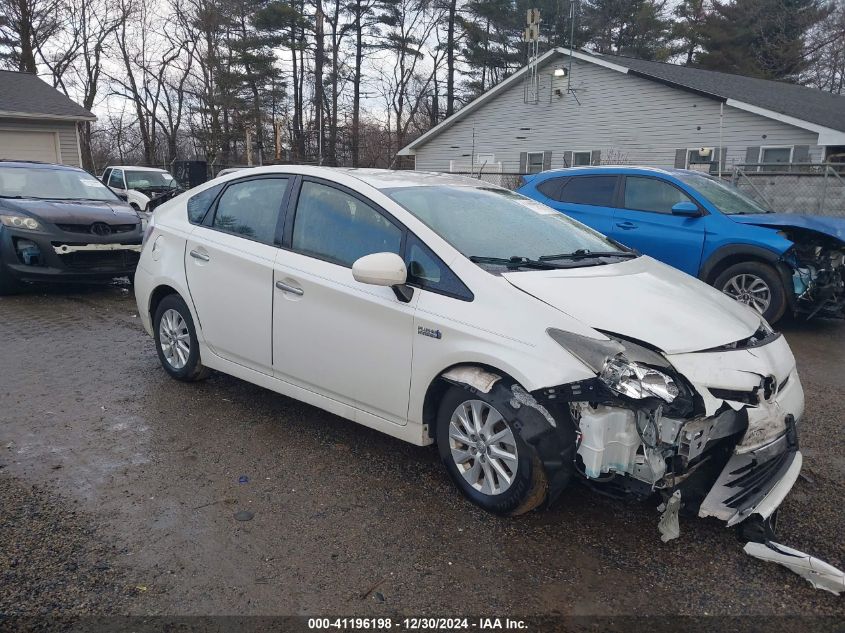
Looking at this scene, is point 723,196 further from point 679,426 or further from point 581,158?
Result: point 581,158

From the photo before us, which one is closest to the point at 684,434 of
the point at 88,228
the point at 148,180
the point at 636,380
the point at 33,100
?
the point at 636,380

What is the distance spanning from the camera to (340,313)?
359cm

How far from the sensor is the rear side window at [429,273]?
10.6ft

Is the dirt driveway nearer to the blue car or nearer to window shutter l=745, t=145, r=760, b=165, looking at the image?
the blue car

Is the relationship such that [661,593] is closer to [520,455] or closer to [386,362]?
[520,455]

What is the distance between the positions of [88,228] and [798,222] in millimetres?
8264

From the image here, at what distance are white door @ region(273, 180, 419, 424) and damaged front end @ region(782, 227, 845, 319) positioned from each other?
5298mm

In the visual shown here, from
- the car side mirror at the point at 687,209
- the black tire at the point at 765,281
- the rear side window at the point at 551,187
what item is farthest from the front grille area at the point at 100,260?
the black tire at the point at 765,281

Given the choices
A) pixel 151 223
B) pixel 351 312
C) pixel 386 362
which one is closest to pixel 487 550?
pixel 386 362

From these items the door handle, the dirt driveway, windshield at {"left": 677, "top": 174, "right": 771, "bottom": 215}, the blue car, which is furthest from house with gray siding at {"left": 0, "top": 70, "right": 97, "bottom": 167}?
the door handle

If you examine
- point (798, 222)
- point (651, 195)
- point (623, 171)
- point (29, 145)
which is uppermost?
point (29, 145)

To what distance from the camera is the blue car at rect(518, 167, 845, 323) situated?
6.92 meters

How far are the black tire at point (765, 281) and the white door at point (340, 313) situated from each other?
4724 millimetres

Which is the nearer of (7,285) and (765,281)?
(765,281)
